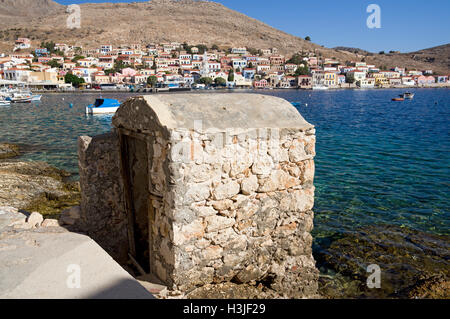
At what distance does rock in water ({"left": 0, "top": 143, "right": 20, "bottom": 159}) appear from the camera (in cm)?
1562

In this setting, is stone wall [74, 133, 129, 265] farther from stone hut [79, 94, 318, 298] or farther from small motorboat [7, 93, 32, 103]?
small motorboat [7, 93, 32, 103]

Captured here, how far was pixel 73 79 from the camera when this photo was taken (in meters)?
99.8

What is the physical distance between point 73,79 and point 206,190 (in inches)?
4243

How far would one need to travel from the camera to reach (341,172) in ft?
45.7

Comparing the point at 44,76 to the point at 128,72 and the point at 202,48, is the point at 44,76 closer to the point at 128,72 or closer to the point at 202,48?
the point at 128,72

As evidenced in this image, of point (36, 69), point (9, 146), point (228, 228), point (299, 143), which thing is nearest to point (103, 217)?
point (228, 228)

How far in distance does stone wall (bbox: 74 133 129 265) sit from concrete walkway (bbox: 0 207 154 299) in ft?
1.28

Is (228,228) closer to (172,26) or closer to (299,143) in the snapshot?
(299,143)

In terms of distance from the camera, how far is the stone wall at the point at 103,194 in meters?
5.14

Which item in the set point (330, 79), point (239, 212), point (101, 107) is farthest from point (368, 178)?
point (330, 79)

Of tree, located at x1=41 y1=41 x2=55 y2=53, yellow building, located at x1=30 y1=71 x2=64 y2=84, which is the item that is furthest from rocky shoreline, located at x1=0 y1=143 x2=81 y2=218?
tree, located at x1=41 y1=41 x2=55 y2=53

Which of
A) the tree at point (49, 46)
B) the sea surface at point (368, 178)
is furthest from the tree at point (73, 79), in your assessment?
the sea surface at point (368, 178)
